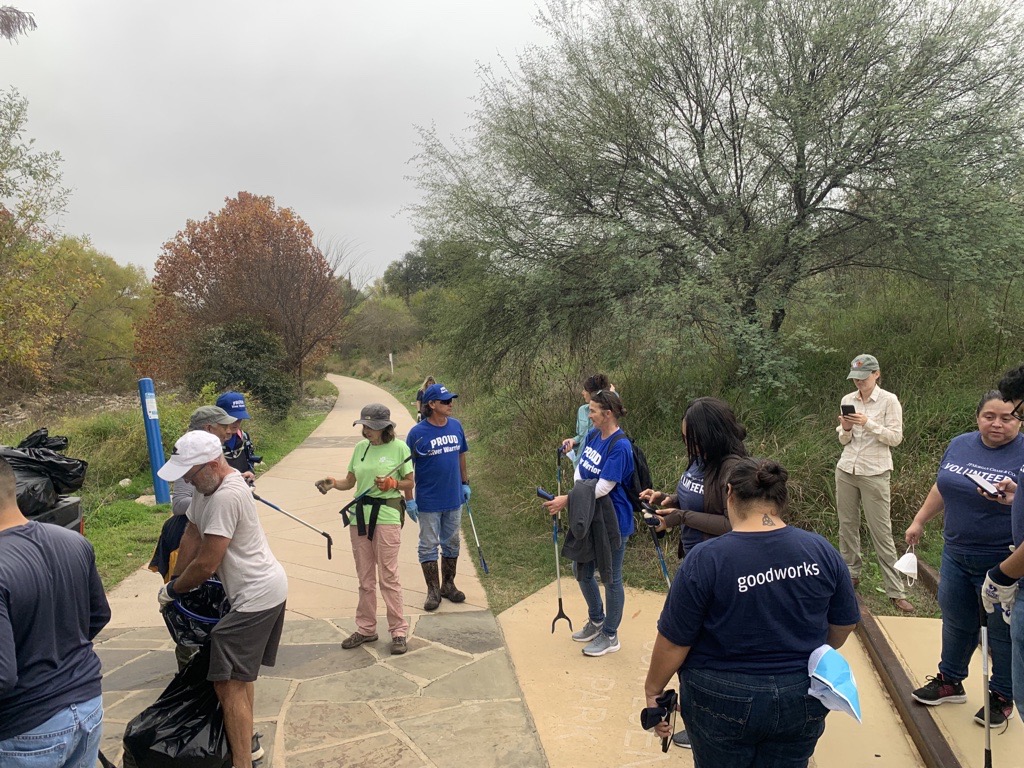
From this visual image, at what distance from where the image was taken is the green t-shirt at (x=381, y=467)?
4.45 m

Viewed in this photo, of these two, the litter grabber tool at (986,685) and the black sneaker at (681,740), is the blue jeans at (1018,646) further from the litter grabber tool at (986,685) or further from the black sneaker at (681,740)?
the black sneaker at (681,740)

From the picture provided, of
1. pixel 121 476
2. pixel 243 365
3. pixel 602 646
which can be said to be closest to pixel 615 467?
pixel 602 646

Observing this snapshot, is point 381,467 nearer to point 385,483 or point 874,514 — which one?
point 385,483

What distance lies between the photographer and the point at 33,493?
3.77m

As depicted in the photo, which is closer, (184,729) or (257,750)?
(184,729)

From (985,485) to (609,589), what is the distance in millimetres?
2186

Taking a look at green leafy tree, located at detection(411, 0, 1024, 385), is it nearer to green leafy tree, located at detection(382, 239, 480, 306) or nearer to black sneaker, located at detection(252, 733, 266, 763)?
green leafy tree, located at detection(382, 239, 480, 306)

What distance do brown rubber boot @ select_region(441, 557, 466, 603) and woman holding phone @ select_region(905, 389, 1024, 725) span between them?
3245 millimetres

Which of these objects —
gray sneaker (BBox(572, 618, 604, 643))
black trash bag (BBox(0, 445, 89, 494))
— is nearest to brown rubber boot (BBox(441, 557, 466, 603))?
gray sneaker (BBox(572, 618, 604, 643))

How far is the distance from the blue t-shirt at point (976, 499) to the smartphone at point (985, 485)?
0.07 feet

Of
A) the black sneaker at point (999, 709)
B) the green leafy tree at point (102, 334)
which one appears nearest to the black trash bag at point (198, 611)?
the black sneaker at point (999, 709)

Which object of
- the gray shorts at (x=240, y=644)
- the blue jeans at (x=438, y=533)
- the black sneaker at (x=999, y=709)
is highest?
the gray shorts at (x=240, y=644)

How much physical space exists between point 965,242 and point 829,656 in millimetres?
7044

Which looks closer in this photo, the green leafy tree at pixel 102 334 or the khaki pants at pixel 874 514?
the khaki pants at pixel 874 514
